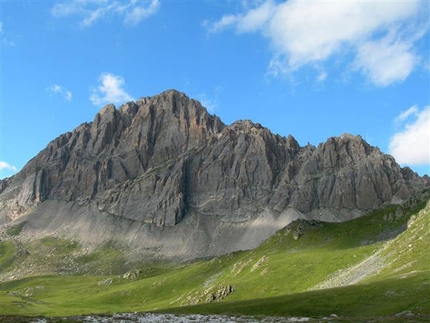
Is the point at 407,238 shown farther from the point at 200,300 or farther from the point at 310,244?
the point at 310,244

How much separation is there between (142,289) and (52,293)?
54.0m

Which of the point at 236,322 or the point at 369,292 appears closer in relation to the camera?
the point at 236,322

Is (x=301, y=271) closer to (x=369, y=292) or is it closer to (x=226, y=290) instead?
(x=226, y=290)

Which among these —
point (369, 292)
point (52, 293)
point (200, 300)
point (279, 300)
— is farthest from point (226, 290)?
point (52, 293)

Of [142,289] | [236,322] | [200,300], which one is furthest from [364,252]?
[142,289]

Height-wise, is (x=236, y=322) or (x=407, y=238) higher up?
(x=407, y=238)

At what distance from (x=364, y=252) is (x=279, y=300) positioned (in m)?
51.8

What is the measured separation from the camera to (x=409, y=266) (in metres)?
72.6

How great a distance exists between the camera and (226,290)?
103375 mm

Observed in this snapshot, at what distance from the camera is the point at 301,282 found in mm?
98312

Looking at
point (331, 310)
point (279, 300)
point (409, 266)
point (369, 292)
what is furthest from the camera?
point (409, 266)

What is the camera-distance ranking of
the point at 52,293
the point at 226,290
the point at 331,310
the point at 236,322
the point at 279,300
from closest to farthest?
the point at 236,322, the point at 331,310, the point at 279,300, the point at 226,290, the point at 52,293

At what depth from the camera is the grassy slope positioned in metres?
56.9

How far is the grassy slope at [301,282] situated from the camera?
56875 millimetres
